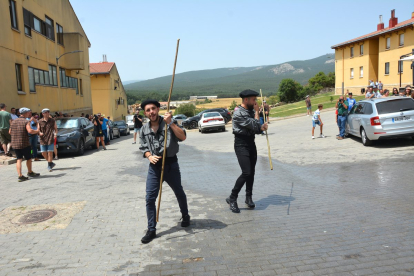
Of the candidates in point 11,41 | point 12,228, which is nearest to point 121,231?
point 12,228

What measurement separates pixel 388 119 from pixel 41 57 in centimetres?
1982

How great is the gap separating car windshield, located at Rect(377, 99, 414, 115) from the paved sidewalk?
2.63m

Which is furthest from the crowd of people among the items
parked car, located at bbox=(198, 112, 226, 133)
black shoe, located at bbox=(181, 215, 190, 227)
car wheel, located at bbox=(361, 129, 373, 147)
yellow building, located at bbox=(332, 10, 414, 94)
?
yellow building, located at bbox=(332, 10, 414, 94)

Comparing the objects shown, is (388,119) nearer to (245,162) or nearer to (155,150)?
(245,162)

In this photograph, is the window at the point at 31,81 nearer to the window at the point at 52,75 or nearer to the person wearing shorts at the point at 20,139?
the window at the point at 52,75

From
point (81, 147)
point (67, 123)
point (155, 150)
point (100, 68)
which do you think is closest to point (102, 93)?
point (100, 68)

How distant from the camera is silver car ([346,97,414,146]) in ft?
37.7

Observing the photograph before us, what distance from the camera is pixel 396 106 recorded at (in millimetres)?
11742

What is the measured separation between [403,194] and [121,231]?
196 inches

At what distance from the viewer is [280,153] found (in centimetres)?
1266

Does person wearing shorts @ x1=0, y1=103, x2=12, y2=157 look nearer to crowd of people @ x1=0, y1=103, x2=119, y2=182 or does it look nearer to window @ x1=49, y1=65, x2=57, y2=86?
crowd of people @ x1=0, y1=103, x2=119, y2=182

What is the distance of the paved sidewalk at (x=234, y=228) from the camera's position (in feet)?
13.3

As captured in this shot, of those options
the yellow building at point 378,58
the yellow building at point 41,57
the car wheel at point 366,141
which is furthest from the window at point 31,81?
the yellow building at point 378,58

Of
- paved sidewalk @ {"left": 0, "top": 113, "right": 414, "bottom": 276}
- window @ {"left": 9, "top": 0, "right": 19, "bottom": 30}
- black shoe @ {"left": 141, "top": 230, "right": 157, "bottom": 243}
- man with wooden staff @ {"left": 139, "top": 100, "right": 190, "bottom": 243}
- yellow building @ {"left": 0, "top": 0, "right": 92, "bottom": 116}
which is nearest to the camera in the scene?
paved sidewalk @ {"left": 0, "top": 113, "right": 414, "bottom": 276}
